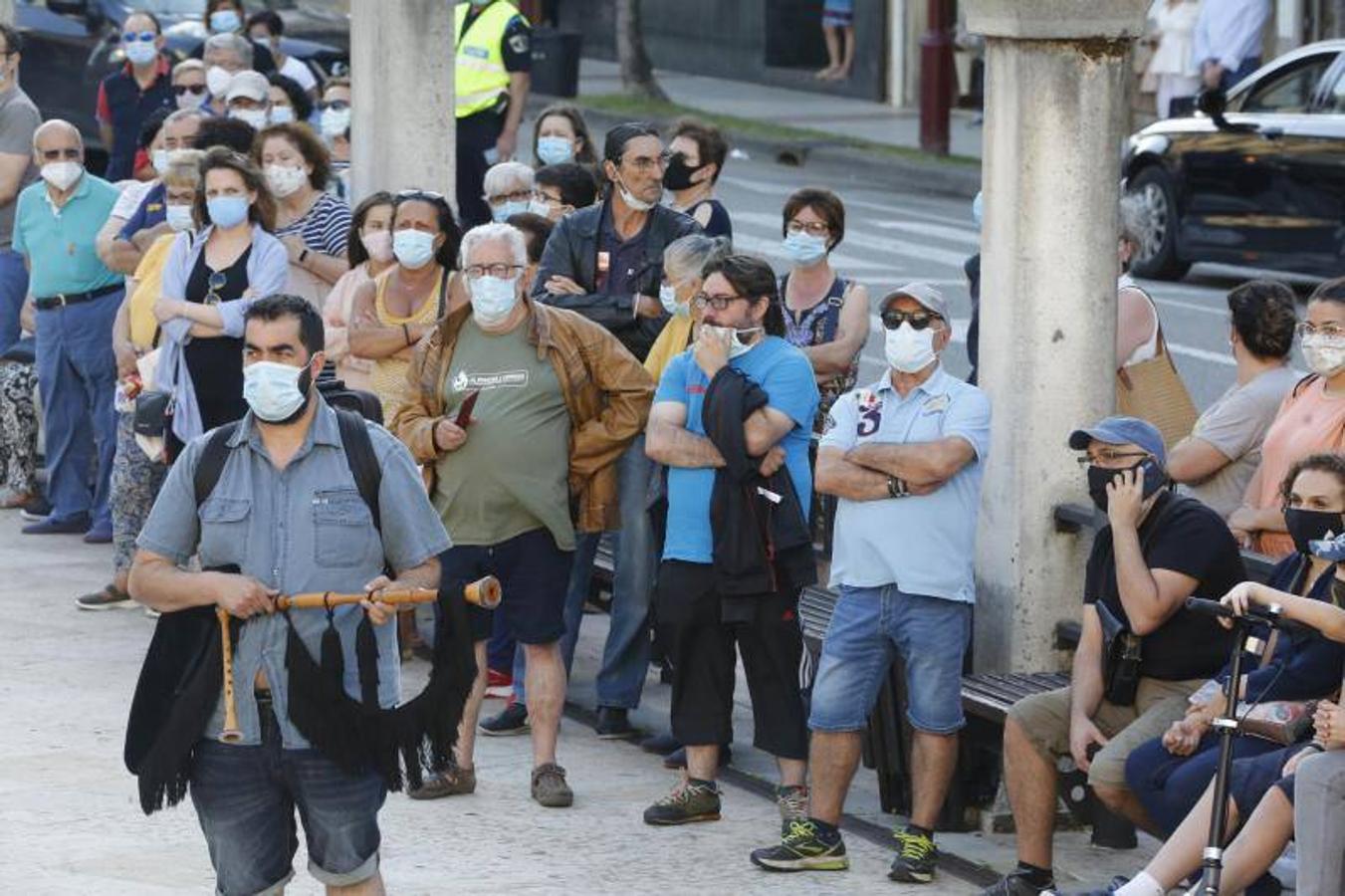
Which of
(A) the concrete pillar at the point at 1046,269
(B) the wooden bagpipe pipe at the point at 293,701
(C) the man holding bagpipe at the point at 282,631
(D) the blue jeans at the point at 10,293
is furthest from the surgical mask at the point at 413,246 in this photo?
(D) the blue jeans at the point at 10,293

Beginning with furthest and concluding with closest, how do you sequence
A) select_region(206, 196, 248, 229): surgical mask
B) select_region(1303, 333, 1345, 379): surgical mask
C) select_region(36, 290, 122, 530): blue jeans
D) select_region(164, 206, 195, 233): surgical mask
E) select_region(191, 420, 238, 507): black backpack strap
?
1. select_region(36, 290, 122, 530): blue jeans
2. select_region(164, 206, 195, 233): surgical mask
3. select_region(206, 196, 248, 229): surgical mask
4. select_region(1303, 333, 1345, 379): surgical mask
5. select_region(191, 420, 238, 507): black backpack strap

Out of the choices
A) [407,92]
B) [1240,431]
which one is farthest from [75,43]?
[1240,431]

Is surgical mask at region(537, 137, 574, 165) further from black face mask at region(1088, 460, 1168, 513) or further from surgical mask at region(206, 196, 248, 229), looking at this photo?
black face mask at region(1088, 460, 1168, 513)

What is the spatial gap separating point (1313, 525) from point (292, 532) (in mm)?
2719

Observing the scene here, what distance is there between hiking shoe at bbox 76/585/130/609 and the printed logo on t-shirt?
3312mm

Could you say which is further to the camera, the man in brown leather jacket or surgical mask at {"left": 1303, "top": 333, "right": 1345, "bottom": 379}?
the man in brown leather jacket

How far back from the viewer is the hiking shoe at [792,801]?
9.38 metres

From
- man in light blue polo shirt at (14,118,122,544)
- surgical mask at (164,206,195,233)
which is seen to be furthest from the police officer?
surgical mask at (164,206,195,233)

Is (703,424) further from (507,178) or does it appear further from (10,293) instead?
(10,293)

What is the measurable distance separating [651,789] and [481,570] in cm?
93

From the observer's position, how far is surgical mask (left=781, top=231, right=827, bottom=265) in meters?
11.0

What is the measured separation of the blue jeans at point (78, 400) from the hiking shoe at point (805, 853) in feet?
18.2

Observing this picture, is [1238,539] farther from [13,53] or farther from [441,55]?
[13,53]

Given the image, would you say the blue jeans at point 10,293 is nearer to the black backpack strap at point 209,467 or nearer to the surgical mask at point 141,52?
the surgical mask at point 141,52
